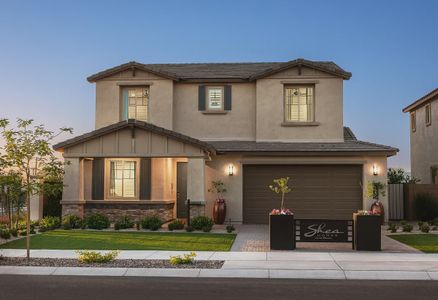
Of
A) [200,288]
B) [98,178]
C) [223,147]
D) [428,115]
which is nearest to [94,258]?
[200,288]

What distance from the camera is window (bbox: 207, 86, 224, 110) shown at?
2406 centimetres

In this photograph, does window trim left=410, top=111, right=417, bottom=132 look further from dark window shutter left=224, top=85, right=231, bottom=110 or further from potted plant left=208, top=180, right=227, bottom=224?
potted plant left=208, top=180, right=227, bottom=224

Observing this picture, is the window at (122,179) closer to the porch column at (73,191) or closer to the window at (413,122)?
the porch column at (73,191)

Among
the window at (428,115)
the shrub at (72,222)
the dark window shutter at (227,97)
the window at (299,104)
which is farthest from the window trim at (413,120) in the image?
the shrub at (72,222)

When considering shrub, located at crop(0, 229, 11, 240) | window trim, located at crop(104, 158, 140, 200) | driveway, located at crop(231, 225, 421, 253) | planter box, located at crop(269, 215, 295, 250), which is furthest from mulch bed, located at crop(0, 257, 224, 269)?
window trim, located at crop(104, 158, 140, 200)

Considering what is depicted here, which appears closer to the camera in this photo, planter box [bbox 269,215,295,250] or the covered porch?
planter box [bbox 269,215,295,250]

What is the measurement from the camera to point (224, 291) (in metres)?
9.40

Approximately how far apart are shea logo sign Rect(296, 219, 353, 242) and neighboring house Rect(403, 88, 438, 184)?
15092 millimetres

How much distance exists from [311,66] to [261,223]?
22.8 feet

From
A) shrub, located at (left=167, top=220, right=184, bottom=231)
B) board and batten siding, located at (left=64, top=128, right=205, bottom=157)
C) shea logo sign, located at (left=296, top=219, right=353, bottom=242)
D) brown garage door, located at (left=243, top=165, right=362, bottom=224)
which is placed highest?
board and batten siding, located at (left=64, top=128, right=205, bottom=157)

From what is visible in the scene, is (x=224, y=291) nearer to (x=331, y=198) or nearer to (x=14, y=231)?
(x=14, y=231)

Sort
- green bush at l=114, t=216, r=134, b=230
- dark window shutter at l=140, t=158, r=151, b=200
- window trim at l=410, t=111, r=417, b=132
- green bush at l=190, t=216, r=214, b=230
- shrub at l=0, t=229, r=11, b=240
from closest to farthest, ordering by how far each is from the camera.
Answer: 1. shrub at l=0, t=229, r=11, b=240
2. green bush at l=190, t=216, r=214, b=230
3. green bush at l=114, t=216, r=134, b=230
4. dark window shutter at l=140, t=158, r=151, b=200
5. window trim at l=410, t=111, r=417, b=132

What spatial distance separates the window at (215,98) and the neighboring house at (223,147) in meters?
0.04

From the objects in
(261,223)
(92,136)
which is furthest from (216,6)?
(261,223)
